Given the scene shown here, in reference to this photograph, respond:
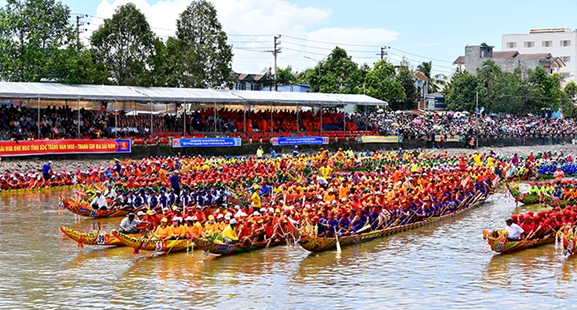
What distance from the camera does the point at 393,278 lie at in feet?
57.6

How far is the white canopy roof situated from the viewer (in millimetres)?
37125

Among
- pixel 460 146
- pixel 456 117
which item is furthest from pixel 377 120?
pixel 456 117

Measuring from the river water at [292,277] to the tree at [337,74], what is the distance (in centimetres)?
4887

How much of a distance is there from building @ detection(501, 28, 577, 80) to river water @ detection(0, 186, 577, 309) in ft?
325

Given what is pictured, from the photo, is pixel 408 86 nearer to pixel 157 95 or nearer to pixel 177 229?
pixel 157 95

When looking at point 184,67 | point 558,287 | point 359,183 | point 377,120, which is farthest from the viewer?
point 377,120

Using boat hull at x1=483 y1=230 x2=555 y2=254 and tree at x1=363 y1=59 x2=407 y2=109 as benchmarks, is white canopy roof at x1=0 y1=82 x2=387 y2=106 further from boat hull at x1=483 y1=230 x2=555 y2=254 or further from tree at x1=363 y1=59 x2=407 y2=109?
boat hull at x1=483 y1=230 x2=555 y2=254

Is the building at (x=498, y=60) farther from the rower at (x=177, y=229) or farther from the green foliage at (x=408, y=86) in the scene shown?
the rower at (x=177, y=229)

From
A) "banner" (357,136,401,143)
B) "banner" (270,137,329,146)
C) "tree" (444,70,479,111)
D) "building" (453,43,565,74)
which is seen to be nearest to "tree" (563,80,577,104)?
"building" (453,43,565,74)

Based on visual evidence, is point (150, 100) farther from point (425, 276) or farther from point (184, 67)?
point (425, 276)

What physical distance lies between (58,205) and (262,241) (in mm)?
12011

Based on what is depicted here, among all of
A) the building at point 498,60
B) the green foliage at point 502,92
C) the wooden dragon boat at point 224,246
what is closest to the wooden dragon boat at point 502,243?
the wooden dragon boat at point 224,246

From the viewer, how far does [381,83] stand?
235ft

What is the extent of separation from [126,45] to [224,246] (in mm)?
35642
